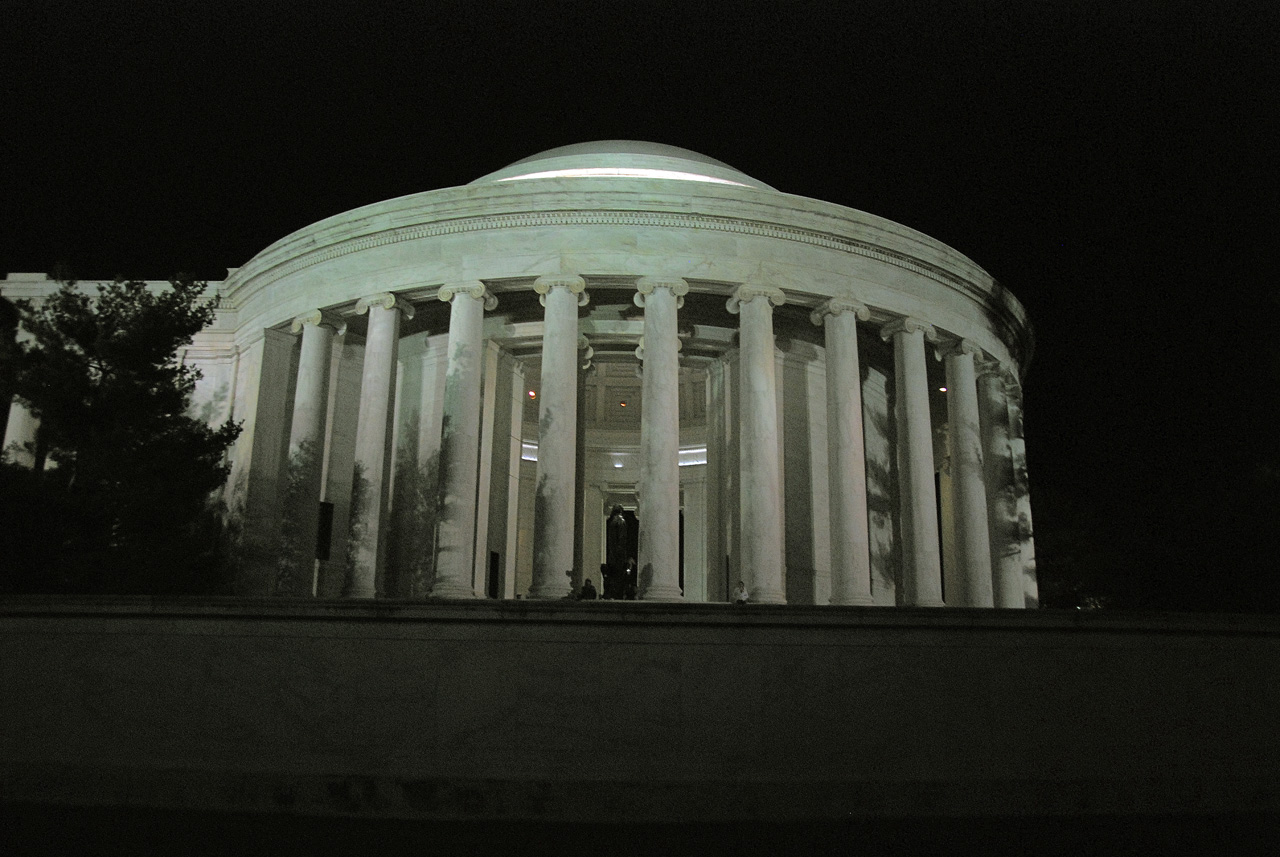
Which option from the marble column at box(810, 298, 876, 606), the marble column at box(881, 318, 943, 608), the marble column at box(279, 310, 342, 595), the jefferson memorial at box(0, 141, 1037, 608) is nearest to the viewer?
the jefferson memorial at box(0, 141, 1037, 608)

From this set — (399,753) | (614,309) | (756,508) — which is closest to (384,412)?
(614,309)

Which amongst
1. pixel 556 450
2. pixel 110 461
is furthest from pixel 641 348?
pixel 110 461

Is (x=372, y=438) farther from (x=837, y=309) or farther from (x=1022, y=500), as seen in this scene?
(x=1022, y=500)

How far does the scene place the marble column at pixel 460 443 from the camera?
135 ft

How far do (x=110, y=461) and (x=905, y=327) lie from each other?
108 feet

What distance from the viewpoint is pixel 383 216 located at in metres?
45.7

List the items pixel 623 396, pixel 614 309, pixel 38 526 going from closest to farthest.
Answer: pixel 38 526 → pixel 614 309 → pixel 623 396

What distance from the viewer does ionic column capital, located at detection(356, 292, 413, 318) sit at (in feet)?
150

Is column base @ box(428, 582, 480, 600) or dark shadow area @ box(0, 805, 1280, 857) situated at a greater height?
column base @ box(428, 582, 480, 600)

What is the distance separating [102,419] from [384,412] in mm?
11035

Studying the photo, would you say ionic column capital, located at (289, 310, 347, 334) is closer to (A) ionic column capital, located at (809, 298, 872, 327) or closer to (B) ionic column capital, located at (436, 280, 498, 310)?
(B) ionic column capital, located at (436, 280, 498, 310)

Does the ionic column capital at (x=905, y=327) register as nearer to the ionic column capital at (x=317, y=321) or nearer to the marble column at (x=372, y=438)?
the marble column at (x=372, y=438)

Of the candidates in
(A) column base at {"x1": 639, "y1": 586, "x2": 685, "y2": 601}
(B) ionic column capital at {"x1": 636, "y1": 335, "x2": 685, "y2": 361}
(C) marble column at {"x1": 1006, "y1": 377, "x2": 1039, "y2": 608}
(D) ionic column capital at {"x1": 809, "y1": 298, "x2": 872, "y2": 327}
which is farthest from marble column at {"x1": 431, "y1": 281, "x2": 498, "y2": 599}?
(C) marble column at {"x1": 1006, "y1": 377, "x2": 1039, "y2": 608}

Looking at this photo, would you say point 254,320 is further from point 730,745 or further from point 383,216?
point 730,745
